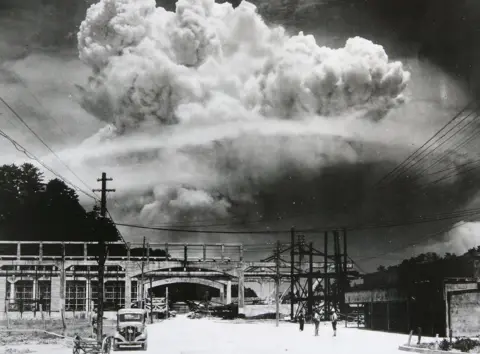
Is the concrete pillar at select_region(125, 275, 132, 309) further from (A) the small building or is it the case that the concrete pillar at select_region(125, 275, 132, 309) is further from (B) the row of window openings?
(A) the small building

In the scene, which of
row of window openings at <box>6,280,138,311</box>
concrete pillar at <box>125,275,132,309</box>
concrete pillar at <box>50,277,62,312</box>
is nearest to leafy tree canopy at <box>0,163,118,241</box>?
concrete pillar at <box>125,275,132,309</box>

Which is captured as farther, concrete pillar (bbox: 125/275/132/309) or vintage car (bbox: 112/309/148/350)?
concrete pillar (bbox: 125/275/132/309)

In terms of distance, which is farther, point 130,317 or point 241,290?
point 241,290

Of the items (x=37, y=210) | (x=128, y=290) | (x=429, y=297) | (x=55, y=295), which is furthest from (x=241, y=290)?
(x=429, y=297)

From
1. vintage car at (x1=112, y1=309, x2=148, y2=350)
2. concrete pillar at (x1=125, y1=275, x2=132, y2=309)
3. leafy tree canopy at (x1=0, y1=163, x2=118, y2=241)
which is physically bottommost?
vintage car at (x1=112, y1=309, x2=148, y2=350)

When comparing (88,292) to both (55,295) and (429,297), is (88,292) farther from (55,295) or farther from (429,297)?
(429,297)
